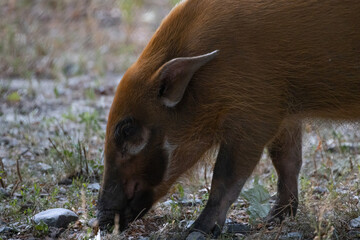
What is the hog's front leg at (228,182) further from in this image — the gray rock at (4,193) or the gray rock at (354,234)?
the gray rock at (4,193)

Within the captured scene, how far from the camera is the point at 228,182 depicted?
4.39 m

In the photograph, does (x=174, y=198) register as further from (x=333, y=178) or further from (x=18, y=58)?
(x=18, y=58)

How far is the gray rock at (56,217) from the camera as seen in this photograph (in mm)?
4590

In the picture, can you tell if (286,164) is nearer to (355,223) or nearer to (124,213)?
(355,223)

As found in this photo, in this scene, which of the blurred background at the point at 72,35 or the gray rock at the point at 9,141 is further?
the blurred background at the point at 72,35

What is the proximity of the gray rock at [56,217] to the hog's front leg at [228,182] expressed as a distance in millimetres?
923

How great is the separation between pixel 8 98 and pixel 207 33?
449cm

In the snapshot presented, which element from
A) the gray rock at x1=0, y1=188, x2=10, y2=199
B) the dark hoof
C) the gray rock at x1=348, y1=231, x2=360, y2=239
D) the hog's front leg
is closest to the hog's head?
the hog's front leg

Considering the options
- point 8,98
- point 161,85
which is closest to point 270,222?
point 161,85

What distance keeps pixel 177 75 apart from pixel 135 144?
0.57 metres

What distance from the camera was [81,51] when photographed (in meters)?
10.6

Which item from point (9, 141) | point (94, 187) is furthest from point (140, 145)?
point (9, 141)

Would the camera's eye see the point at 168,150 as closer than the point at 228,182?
No

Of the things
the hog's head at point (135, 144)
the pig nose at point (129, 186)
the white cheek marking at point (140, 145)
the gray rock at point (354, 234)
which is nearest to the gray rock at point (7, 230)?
the hog's head at point (135, 144)
